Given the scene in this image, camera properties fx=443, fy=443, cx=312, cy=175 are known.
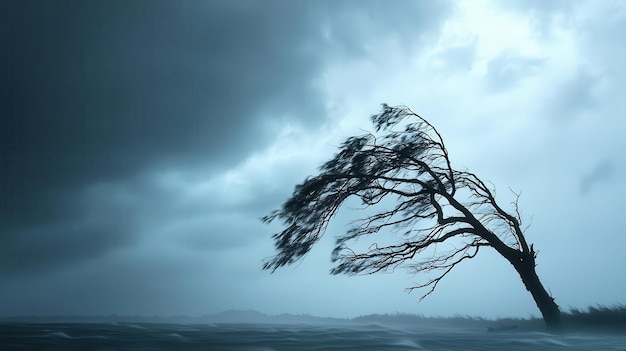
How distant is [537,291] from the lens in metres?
9.77

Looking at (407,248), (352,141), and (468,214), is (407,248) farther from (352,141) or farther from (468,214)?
(352,141)

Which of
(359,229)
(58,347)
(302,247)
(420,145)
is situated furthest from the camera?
(420,145)

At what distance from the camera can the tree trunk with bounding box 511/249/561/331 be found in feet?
31.2

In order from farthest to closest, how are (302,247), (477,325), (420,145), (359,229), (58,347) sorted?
(477,325) → (420,145) → (359,229) → (302,247) → (58,347)

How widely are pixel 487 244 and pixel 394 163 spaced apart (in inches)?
115

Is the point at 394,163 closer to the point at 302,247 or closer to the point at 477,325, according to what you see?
the point at 302,247

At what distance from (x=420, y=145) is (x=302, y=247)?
3.75 meters

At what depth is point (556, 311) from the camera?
9562mm

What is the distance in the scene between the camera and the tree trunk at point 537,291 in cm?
952

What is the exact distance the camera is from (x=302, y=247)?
9.10m

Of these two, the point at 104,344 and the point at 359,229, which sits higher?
the point at 359,229

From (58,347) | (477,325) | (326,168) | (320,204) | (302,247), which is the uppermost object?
(326,168)

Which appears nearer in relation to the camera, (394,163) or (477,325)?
(394,163)

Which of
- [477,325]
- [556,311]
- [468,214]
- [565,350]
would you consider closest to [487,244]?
[468,214]
